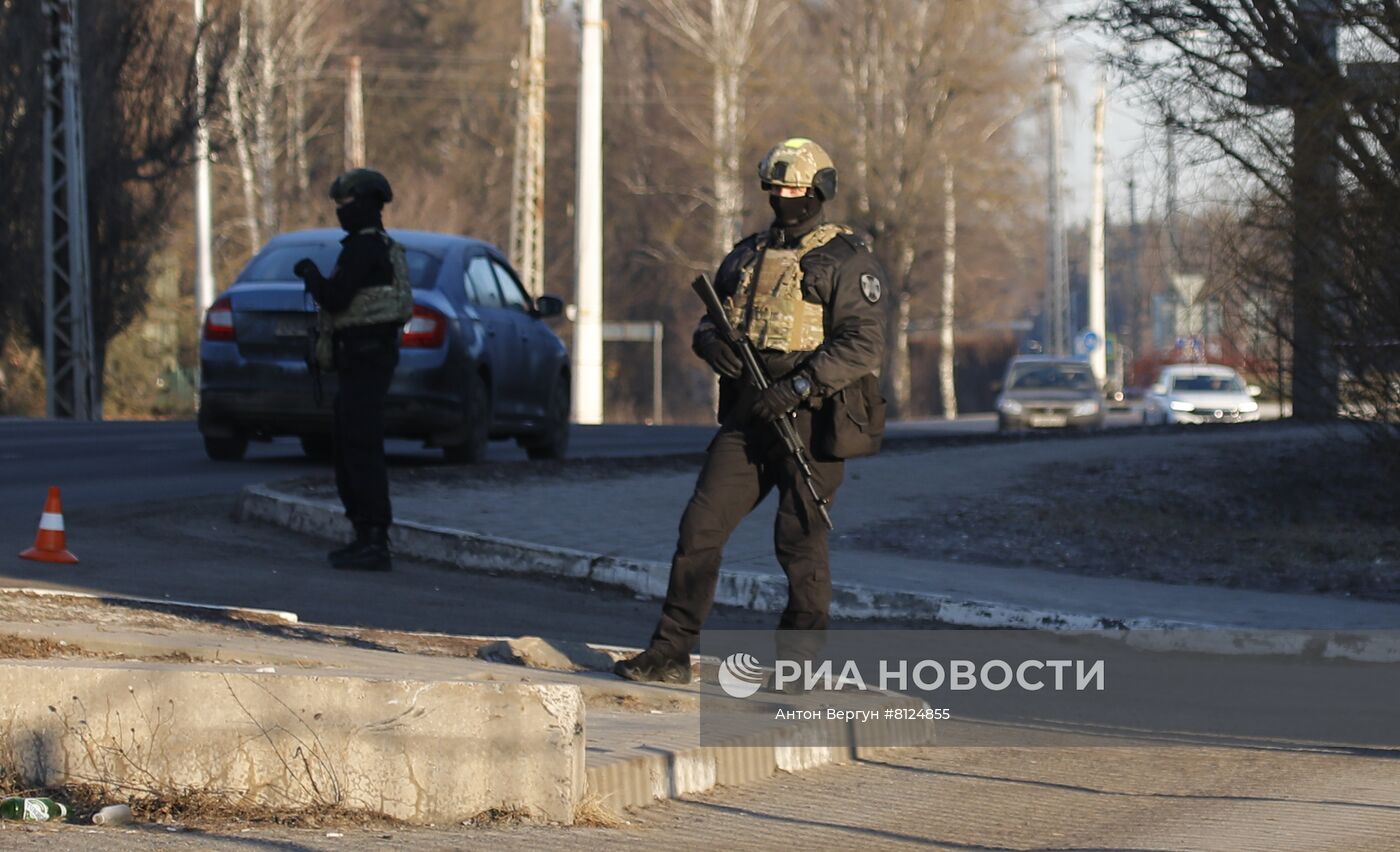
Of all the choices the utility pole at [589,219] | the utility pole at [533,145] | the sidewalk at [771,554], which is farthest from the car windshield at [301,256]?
the utility pole at [533,145]

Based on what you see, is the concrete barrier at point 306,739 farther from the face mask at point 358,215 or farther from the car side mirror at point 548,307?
the car side mirror at point 548,307

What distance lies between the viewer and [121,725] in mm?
5152

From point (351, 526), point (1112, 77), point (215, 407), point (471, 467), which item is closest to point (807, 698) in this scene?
point (351, 526)

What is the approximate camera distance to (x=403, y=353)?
41.9ft

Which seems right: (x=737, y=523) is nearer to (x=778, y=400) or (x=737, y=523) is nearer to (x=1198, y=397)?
(x=778, y=400)

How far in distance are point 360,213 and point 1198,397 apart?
26.5 m

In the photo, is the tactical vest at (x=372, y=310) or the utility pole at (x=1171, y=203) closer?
the tactical vest at (x=372, y=310)

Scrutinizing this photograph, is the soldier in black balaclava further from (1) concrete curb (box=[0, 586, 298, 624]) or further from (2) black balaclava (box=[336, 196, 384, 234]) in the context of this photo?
(1) concrete curb (box=[0, 586, 298, 624])

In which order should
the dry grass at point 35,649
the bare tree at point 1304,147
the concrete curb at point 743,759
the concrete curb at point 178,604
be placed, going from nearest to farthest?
the concrete curb at point 743,759
the dry grass at point 35,649
the concrete curb at point 178,604
the bare tree at point 1304,147

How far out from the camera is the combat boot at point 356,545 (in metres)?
9.48

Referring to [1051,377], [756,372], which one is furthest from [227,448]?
[1051,377]

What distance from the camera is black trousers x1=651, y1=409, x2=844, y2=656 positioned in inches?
253

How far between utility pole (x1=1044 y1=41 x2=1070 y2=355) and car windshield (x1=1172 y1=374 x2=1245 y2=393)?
10276mm

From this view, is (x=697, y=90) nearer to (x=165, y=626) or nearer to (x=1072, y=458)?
(x=1072, y=458)
